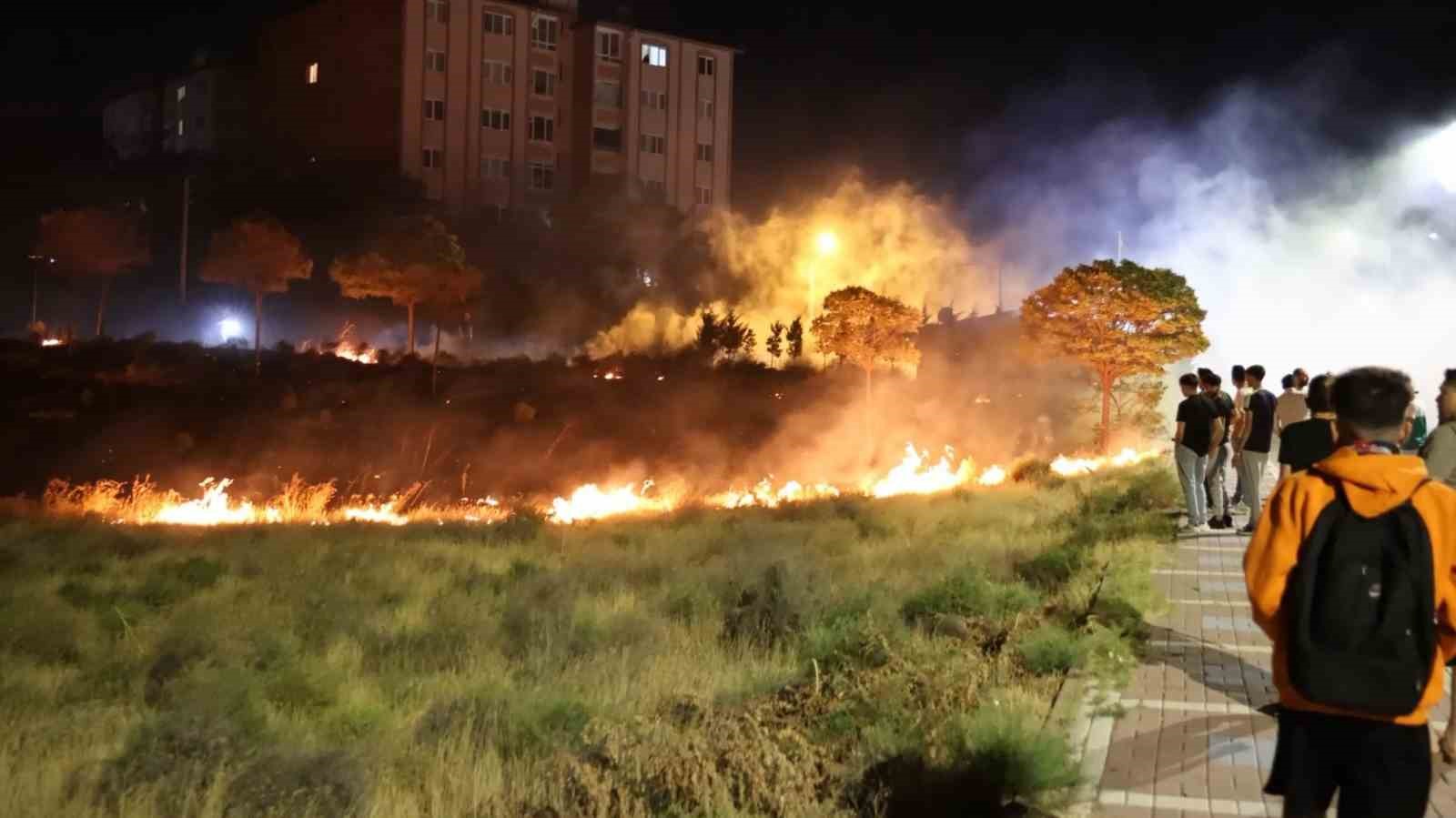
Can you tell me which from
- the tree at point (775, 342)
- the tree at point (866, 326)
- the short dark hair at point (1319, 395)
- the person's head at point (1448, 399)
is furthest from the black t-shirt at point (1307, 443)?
the tree at point (775, 342)

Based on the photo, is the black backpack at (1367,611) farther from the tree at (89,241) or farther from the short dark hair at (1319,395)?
the tree at (89,241)

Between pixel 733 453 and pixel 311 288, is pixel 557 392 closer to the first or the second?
pixel 733 453

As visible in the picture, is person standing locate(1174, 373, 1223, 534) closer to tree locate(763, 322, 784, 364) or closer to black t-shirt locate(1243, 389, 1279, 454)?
black t-shirt locate(1243, 389, 1279, 454)

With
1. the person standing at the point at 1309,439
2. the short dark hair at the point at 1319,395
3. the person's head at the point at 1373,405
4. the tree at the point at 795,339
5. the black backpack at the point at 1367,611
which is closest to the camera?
the black backpack at the point at 1367,611

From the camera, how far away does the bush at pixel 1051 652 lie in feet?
26.2

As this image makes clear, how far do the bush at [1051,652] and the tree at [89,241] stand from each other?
42311mm

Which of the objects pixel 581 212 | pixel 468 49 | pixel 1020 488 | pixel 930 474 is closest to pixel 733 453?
pixel 930 474

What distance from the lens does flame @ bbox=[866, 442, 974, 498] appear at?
27.1 m

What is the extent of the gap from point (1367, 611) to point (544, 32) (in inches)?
2588

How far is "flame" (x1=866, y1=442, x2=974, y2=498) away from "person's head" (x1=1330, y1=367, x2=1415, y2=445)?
71.3 ft

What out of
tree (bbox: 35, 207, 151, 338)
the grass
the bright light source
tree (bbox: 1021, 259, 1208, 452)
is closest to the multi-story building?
the bright light source

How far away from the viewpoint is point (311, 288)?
54875 millimetres

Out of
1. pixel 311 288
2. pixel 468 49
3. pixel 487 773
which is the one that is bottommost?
pixel 487 773

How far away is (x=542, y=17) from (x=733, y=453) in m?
34.7
